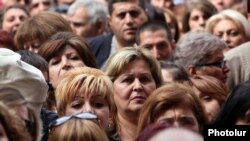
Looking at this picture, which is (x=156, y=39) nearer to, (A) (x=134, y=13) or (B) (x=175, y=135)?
(A) (x=134, y=13)

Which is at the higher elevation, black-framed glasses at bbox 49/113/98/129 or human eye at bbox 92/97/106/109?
human eye at bbox 92/97/106/109

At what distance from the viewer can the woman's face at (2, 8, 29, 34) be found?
13.2 metres

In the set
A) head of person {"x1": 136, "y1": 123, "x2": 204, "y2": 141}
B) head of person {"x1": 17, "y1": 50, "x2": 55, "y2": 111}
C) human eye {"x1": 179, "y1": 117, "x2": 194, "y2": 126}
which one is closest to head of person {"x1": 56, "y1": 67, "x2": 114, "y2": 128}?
head of person {"x1": 17, "y1": 50, "x2": 55, "y2": 111}

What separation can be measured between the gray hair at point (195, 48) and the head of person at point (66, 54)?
1.02 m

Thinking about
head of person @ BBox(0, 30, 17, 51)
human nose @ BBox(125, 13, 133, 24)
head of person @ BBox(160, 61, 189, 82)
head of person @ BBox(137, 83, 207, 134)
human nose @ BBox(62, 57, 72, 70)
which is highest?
human nose @ BBox(125, 13, 133, 24)

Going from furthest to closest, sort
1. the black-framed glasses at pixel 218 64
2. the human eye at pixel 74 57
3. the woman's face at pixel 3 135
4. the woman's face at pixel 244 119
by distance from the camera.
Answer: the black-framed glasses at pixel 218 64 < the human eye at pixel 74 57 < the woman's face at pixel 244 119 < the woman's face at pixel 3 135

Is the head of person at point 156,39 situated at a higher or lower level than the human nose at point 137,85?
higher

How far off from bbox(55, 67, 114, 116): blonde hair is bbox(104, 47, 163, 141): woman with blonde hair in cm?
29

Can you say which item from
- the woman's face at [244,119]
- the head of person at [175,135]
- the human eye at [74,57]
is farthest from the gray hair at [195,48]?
the head of person at [175,135]

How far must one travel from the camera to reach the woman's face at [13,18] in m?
13.2

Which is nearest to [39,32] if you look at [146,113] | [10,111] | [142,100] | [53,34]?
[53,34]

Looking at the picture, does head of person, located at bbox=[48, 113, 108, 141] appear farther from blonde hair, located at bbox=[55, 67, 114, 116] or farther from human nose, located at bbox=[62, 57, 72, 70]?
human nose, located at bbox=[62, 57, 72, 70]

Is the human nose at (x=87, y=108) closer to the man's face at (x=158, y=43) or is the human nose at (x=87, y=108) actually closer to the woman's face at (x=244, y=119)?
the woman's face at (x=244, y=119)

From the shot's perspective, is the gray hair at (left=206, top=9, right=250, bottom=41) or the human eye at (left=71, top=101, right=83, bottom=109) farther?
the gray hair at (left=206, top=9, right=250, bottom=41)
